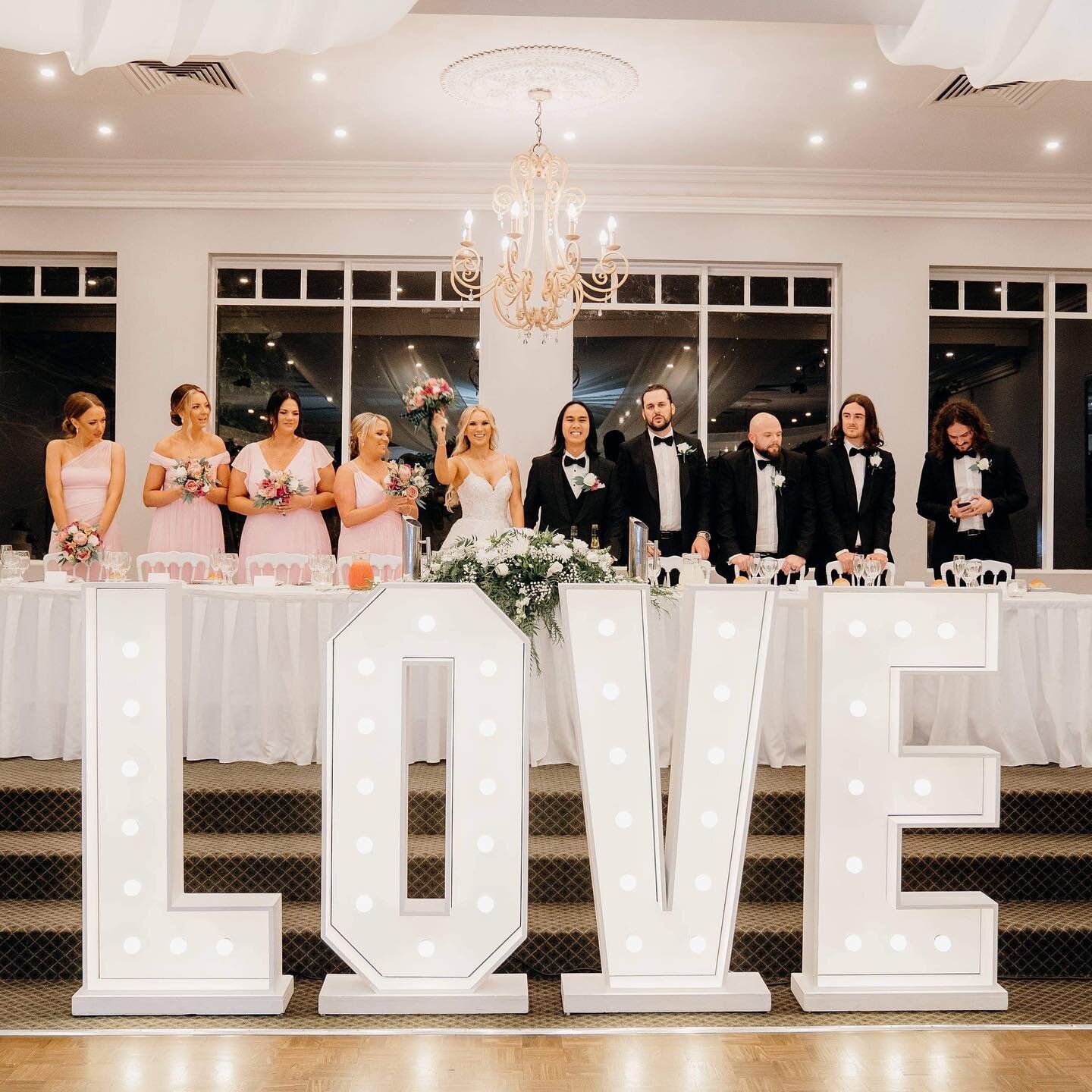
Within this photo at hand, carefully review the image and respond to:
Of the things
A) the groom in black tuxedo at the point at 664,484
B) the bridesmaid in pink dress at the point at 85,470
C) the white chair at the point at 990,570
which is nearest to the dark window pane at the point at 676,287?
the groom in black tuxedo at the point at 664,484

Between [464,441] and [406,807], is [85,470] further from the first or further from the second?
[406,807]

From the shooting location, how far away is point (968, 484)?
590 cm

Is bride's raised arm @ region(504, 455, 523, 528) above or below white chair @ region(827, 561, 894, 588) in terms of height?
above

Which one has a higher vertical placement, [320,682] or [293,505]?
[293,505]

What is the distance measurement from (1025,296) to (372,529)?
5.45m

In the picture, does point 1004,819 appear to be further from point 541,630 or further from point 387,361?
point 387,361

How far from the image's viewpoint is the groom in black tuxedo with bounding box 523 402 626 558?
596 centimetres

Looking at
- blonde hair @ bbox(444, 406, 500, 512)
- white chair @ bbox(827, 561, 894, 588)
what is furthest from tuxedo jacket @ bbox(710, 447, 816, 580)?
blonde hair @ bbox(444, 406, 500, 512)

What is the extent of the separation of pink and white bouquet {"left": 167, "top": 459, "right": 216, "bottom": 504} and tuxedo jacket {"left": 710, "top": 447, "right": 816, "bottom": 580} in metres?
2.83

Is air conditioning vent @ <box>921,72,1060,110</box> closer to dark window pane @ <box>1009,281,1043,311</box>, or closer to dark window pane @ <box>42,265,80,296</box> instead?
dark window pane @ <box>1009,281,1043,311</box>

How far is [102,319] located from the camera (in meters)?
7.82

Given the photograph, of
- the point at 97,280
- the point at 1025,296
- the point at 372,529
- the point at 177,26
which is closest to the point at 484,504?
the point at 372,529

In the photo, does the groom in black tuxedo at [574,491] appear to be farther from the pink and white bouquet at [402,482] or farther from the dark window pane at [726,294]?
the dark window pane at [726,294]

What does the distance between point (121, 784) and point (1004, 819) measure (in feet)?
10.5
